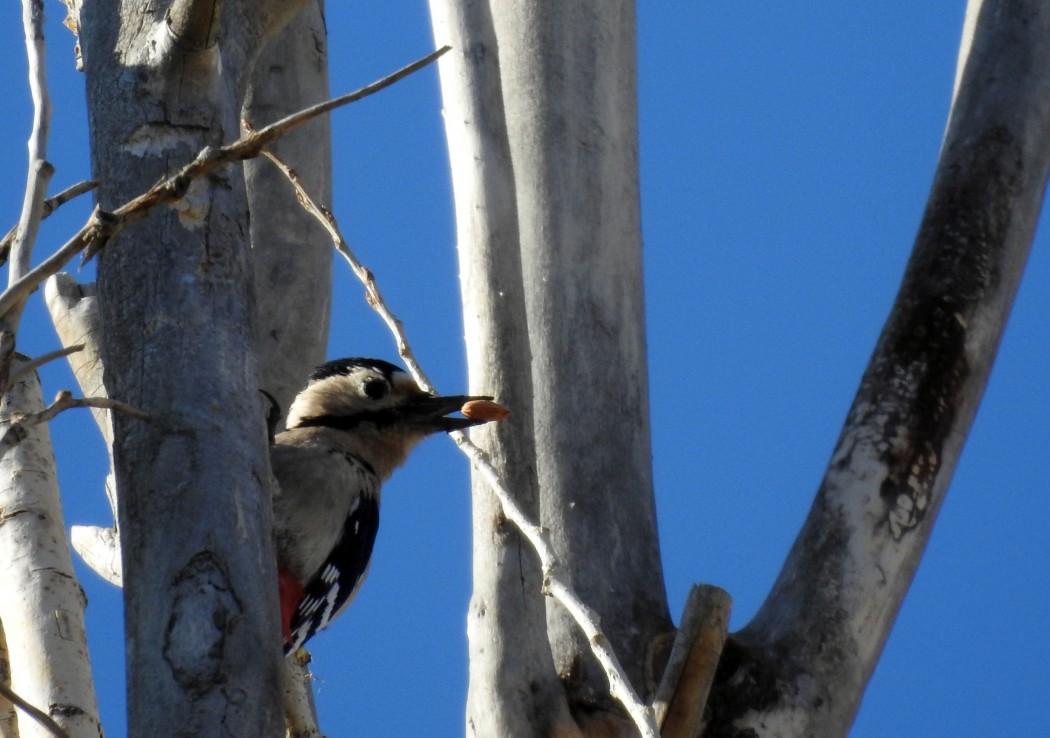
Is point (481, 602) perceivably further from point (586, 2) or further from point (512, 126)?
point (586, 2)

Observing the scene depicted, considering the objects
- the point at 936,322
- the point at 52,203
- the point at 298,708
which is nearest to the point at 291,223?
the point at 298,708

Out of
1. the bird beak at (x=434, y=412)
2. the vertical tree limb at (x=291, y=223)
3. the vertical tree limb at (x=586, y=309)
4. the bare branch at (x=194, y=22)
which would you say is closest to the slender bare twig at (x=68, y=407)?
the bare branch at (x=194, y=22)

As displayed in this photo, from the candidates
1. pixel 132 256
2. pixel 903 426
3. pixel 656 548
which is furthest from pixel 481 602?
pixel 132 256

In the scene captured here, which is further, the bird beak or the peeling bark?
the bird beak

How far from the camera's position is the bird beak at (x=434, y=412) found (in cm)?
Result: 309

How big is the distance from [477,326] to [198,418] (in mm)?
1140

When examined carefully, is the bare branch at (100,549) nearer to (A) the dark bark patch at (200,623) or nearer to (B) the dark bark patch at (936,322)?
(A) the dark bark patch at (200,623)

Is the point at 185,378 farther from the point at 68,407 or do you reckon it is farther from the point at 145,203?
the point at 145,203

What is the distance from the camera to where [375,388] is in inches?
133

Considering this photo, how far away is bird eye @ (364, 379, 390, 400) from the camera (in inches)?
133

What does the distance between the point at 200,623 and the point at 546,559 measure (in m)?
0.75

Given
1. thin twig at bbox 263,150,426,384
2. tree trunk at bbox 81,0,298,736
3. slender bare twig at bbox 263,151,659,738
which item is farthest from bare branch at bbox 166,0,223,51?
thin twig at bbox 263,150,426,384

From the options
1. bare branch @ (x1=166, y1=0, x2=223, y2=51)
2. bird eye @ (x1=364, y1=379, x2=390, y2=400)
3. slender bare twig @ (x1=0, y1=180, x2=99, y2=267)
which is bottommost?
slender bare twig @ (x1=0, y1=180, x2=99, y2=267)

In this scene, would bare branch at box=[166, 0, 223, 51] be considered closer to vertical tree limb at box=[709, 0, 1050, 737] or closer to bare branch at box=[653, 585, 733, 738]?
bare branch at box=[653, 585, 733, 738]
